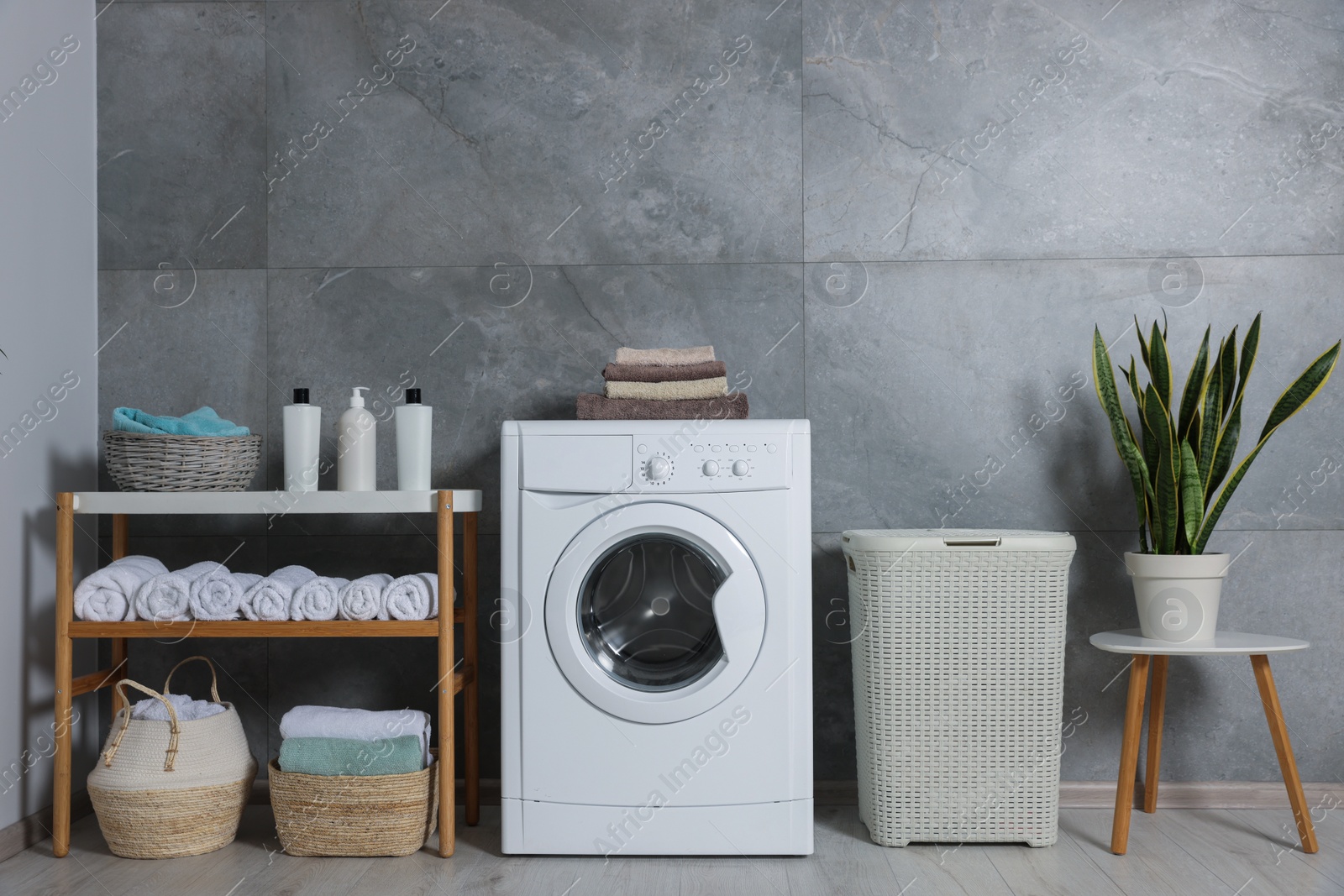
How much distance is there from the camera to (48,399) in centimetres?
215

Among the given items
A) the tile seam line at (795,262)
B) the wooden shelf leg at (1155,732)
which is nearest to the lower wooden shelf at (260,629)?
the tile seam line at (795,262)

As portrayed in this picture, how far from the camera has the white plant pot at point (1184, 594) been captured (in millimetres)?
1980

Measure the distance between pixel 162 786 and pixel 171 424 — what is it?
0.73 metres

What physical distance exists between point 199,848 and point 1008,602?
1716 mm

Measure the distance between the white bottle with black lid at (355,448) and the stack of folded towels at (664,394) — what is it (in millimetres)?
476

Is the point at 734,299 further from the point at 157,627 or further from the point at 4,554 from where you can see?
the point at 4,554

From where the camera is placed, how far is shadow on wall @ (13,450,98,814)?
2033 millimetres

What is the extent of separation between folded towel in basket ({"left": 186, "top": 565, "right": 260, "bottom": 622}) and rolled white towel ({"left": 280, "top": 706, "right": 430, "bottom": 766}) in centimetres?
24

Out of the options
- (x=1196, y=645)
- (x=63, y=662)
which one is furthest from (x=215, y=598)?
(x=1196, y=645)

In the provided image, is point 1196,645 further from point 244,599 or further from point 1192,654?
point 244,599

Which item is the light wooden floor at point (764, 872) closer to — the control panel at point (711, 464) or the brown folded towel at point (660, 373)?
the control panel at point (711, 464)

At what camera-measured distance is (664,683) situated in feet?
6.19

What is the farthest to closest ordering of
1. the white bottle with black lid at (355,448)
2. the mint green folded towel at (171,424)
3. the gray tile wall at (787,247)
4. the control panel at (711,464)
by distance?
the gray tile wall at (787,247) → the white bottle with black lid at (355,448) → the mint green folded towel at (171,424) → the control panel at (711,464)

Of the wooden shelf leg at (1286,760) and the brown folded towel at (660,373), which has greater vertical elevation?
the brown folded towel at (660,373)
